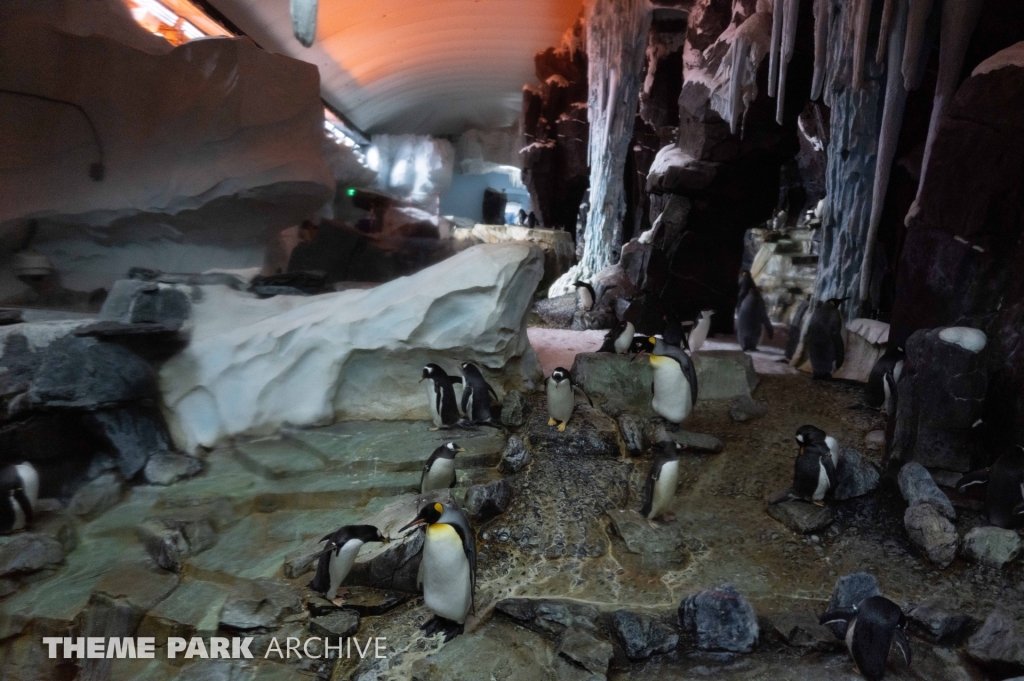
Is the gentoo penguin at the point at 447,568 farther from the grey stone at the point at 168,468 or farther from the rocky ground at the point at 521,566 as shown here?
the grey stone at the point at 168,468

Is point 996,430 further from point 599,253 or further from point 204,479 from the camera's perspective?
point 599,253

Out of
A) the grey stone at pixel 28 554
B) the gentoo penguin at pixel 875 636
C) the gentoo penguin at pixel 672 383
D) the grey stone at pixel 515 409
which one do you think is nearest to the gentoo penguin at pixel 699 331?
the gentoo penguin at pixel 672 383

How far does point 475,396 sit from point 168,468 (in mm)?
1907

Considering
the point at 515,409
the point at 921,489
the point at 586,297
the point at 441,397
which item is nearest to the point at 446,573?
the point at 441,397

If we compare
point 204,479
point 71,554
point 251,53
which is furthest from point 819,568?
point 251,53

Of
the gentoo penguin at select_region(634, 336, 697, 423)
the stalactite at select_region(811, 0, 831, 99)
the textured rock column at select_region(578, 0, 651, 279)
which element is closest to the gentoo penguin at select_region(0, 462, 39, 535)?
the gentoo penguin at select_region(634, 336, 697, 423)

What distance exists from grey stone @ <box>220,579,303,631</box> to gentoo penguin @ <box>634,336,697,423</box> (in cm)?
259

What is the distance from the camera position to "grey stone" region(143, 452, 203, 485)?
3633 millimetres

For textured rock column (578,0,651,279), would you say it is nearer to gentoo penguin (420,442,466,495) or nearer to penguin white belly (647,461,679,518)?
penguin white belly (647,461,679,518)

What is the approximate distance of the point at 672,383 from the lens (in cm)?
414

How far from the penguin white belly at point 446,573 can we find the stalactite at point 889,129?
424 centimetres

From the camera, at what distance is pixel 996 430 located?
3498mm

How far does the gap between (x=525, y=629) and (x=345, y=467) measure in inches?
58.9

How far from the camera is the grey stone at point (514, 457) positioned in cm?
364
